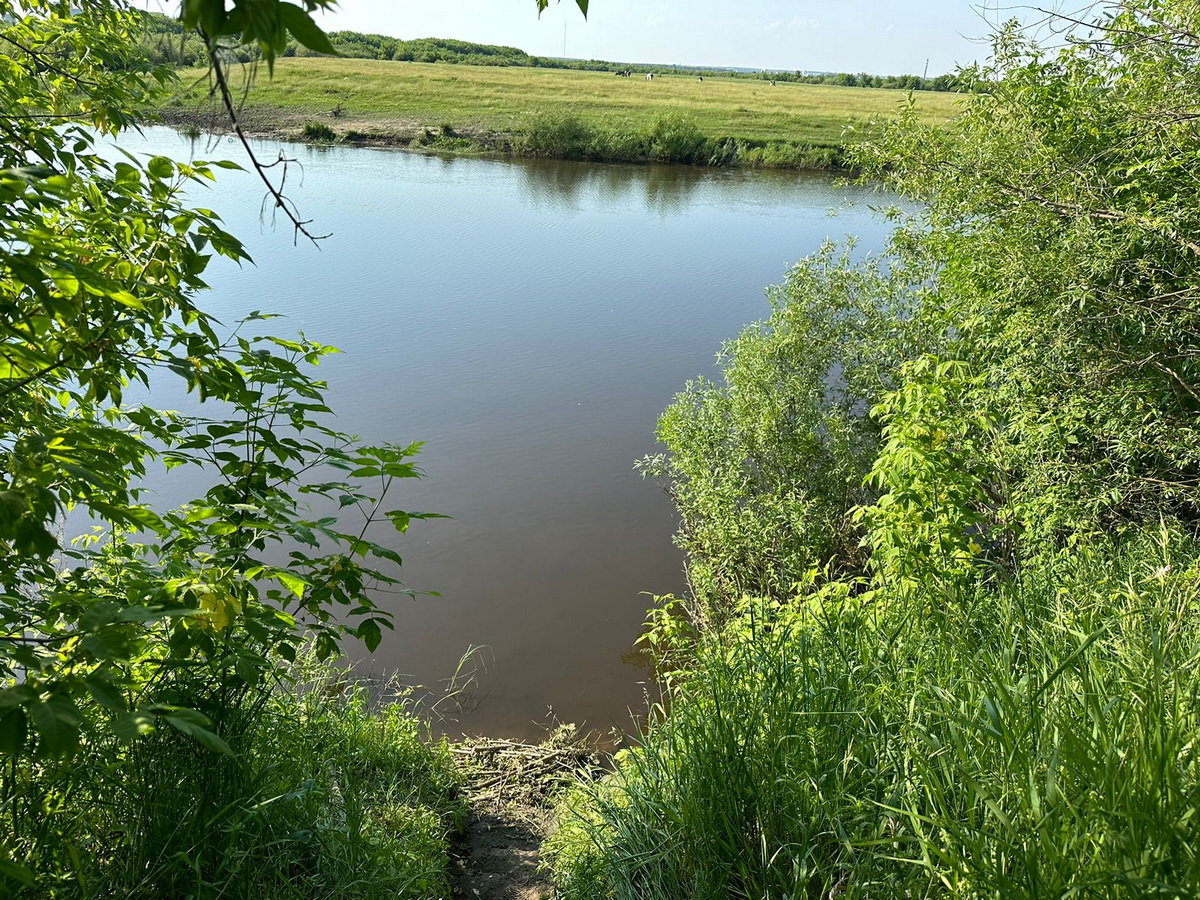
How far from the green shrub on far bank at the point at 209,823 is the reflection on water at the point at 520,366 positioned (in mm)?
1669

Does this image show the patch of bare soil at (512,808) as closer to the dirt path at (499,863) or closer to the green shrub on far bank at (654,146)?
the dirt path at (499,863)

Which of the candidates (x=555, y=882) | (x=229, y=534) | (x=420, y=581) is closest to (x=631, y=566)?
(x=420, y=581)

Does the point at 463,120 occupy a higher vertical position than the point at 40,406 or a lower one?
higher

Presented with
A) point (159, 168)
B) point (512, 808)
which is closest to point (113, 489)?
point (159, 168)

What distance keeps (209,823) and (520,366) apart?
416 inches

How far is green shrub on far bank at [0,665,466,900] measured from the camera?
2080 mm

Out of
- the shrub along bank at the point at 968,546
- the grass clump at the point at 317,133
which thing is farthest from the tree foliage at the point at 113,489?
the grass clump at the point at 317,133

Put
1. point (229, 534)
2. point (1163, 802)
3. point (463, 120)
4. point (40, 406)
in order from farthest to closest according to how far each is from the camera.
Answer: point (463, 120) → point (229, 534) → point (40, 406) → point (1163, 802)

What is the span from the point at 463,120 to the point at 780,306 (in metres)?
34.4

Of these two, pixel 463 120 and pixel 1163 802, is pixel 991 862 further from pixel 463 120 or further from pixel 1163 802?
pixel 463 120

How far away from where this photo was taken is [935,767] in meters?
2.25

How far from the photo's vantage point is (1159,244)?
4938mm

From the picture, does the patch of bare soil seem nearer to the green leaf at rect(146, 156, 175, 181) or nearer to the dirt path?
the dirt path

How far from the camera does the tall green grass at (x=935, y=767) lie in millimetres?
1656
